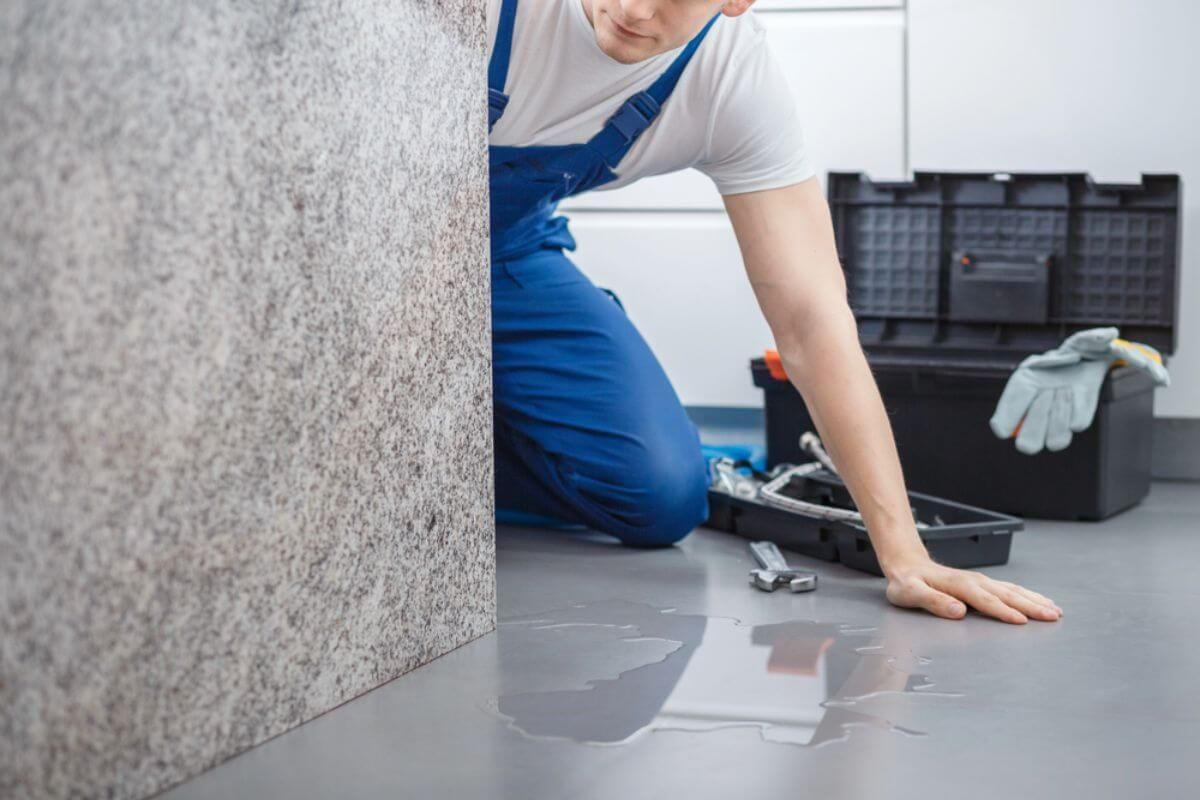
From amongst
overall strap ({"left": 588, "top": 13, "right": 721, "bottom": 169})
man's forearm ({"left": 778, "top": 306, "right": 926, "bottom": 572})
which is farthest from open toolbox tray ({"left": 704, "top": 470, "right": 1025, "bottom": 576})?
overall strap ({"left": 588, "top": 13, "right": 721, "bottom": 169})

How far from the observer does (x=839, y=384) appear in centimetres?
138

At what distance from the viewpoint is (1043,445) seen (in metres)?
1.80

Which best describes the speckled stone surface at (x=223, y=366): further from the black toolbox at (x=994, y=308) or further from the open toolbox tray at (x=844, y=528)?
the black toolbox at (x=994, y=308)

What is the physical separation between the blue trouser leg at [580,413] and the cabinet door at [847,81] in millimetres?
630

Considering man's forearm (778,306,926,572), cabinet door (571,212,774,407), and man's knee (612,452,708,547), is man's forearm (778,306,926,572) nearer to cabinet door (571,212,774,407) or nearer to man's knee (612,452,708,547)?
man's knee (612,452,708,547)

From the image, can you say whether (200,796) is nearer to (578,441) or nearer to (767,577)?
(767,577)

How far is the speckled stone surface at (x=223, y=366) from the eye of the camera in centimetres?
75

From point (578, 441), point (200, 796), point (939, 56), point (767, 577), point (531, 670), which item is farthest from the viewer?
point (939, 56)

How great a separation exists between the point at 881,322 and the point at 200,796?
4.99 feet

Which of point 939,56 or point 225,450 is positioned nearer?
point 225,450

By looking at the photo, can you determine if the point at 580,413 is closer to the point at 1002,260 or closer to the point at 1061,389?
the point at 1061,389

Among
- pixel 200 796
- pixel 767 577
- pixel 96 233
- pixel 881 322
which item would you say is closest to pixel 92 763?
pixel 200 796

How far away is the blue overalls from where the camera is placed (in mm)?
1680

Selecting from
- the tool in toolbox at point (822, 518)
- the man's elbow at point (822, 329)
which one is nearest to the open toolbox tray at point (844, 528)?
the tool in toolbox at point (822, 518)
